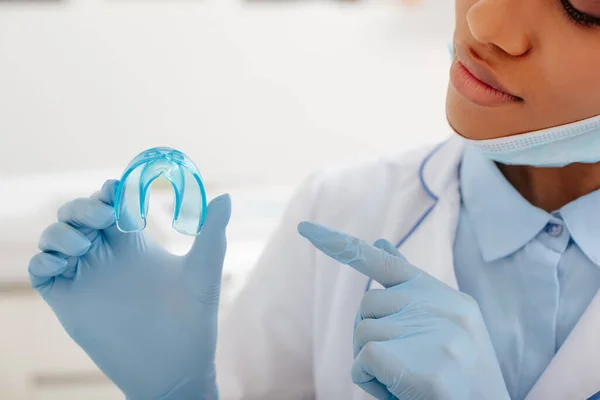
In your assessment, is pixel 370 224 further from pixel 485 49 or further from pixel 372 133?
pixel 372 133

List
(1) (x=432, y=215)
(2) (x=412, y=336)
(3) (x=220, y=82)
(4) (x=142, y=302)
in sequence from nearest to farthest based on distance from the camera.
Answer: (2) (x=412, y=336) < (4) (x=142, y=302) < (1) (x=432, y=215) < (3) (x=220, y=82)

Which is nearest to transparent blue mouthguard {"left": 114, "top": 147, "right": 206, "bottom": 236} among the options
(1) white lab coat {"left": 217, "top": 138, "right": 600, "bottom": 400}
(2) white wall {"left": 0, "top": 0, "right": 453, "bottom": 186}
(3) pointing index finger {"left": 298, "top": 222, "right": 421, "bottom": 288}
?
(3) pointing index finger {"left": 298, "top": 222, "right": 421, "bottom": 288}

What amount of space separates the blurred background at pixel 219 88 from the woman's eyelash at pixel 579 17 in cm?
115

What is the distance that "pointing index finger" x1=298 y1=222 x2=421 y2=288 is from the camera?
693 mm

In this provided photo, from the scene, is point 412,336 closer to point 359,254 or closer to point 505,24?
point 359,254

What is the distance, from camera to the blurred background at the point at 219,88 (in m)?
1.89

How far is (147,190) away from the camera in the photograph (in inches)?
29.5

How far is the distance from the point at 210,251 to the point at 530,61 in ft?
1.28

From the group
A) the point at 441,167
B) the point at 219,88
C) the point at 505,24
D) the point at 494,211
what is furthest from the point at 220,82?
the point at 505,24

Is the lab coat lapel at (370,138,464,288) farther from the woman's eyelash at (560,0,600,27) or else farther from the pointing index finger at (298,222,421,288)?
the woman's eyelash at (560,0,600,27)

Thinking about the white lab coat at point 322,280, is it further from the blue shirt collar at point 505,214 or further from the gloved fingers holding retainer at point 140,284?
the gloved fingers holding retainer at point 140,284

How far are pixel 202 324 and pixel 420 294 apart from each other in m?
0.25

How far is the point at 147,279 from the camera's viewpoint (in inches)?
31.3

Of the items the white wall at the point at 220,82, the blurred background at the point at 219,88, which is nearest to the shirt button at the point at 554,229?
the blurred background at the point at 219,88
